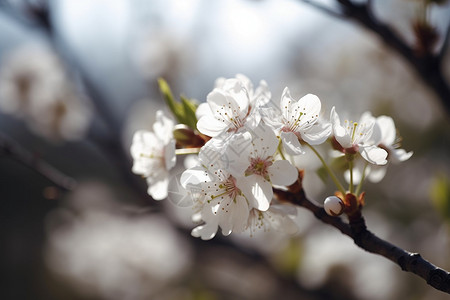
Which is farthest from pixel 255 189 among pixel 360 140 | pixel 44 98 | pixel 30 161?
pixel 44 98

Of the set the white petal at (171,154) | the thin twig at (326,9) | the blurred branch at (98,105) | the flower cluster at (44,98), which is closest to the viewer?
the white petal at (171,154)

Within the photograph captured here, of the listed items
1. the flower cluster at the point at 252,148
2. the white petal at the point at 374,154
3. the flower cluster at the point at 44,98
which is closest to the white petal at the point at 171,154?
the flower cluster at the point at 252,148

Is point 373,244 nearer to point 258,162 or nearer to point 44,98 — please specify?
point 258,162

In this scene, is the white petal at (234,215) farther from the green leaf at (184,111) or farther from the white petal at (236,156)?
the green leaf at (184,111)

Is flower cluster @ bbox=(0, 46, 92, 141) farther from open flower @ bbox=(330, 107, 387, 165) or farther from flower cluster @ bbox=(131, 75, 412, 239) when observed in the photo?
open flower @ bbox=(330, 107, 387, 165)

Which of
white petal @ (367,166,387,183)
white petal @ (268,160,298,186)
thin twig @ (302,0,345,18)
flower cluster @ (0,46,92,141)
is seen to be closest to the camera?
white petal @ (268,160,298,186)

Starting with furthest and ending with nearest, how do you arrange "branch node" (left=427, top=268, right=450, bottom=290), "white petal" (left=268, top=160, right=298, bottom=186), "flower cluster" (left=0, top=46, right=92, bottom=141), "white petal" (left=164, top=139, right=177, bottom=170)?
"flower cluster" (left=0, top=46, right=92, bottom=141)
"white petal" (left=164, top=139, right=177, bottom=170)
"white petal" (left=268, top=160, right=298, bottom=186)
"branch node" (left=427, top=268, right=450, bottom=290)

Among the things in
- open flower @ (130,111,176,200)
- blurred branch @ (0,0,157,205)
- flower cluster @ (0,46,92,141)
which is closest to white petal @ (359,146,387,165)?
open flower @ (130,111,176,200)
